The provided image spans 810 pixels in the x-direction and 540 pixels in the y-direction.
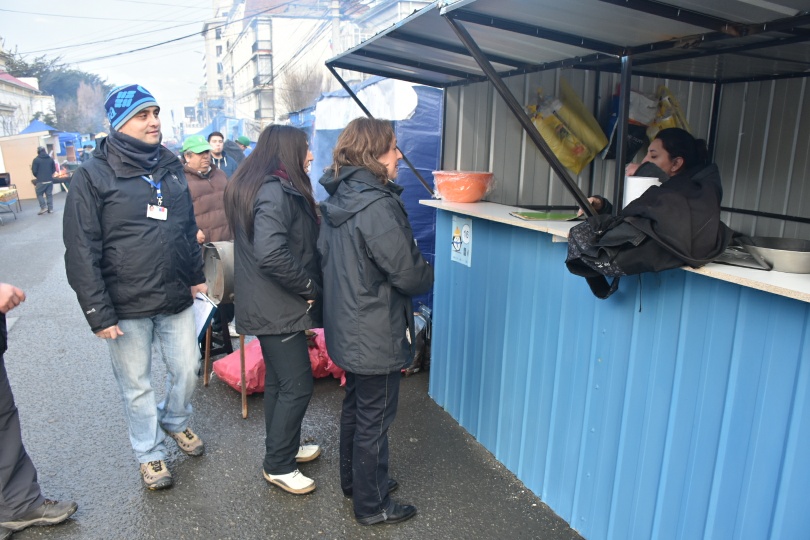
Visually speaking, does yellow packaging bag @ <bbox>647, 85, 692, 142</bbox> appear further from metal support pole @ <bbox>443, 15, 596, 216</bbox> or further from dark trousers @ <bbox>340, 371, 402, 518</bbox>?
dark trousers @ <bbox>340, 371, 402, 518</bbox>

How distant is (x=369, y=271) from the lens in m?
2.33

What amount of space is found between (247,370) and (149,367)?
1.08 metres

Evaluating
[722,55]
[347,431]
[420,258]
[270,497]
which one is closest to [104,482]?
[270,497]

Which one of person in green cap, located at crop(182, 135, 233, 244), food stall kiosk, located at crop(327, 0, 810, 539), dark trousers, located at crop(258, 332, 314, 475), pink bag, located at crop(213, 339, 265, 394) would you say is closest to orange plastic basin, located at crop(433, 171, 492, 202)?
food stall kiosk, located at crop(327, 0, 810, 539)

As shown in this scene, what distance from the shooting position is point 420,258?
2.38 metres

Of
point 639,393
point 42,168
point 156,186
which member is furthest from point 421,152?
point 42,168

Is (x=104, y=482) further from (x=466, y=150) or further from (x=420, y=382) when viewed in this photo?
(x=466, y=150)

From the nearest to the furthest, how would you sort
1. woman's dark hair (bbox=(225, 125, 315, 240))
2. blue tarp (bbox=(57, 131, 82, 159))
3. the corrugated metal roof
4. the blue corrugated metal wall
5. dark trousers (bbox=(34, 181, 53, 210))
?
the blue corrugated metal wall < the corrugated metal roof < woman's dark hair (bbox=(225, 125, 315, 240)) < dark trousers (bbox=(34, 181, 53, 210)) < blue tarp (bbox=(57, 131, 82, 159))

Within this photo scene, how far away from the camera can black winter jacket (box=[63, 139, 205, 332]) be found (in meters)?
2.52

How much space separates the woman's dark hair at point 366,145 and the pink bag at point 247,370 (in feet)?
6.81

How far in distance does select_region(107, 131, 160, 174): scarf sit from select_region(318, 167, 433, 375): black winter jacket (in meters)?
0.99

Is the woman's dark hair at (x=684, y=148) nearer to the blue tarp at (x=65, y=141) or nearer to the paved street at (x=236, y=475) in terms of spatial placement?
the paved street at (x=236, y=475)

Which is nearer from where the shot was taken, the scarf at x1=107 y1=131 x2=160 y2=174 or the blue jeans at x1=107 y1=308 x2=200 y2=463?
the scarf at x1=107 y1=131 x2=160 y2=174

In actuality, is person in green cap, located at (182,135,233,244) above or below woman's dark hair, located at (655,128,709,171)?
below
